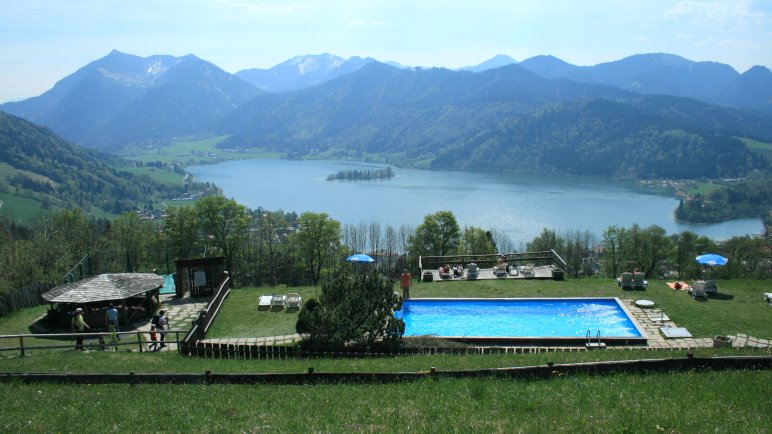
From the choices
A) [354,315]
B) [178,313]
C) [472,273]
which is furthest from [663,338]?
[178,313]

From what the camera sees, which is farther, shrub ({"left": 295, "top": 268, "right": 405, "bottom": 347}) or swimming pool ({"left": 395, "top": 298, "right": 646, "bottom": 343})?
swimming pool ({"left": 395, "top": 298, "right": 646, "bottom": 343})

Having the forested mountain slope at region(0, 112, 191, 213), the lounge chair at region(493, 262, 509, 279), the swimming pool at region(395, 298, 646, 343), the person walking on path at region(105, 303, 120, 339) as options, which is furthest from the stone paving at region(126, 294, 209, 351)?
the forested mountain slope at region(0, 112, 191, 213)

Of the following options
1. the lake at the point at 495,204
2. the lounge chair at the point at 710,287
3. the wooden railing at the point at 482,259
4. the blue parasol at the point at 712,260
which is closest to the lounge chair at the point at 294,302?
the wooden railing at the point at 482,259

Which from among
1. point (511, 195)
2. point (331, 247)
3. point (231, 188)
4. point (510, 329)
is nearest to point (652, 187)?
point (511, 195)

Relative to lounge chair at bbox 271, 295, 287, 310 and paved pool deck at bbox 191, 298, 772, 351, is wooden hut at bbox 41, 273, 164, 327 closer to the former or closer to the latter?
lounge chair at bbox 271, 295, 287, 310

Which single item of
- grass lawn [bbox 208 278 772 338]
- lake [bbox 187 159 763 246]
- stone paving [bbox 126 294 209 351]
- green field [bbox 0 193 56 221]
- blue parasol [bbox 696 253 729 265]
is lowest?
lake [bbox 187 159 763 246]

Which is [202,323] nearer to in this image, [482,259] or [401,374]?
[401,374]

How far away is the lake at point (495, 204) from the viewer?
11900cm

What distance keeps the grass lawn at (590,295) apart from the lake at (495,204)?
72.8 m

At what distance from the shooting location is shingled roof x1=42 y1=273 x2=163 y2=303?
22.2 metres

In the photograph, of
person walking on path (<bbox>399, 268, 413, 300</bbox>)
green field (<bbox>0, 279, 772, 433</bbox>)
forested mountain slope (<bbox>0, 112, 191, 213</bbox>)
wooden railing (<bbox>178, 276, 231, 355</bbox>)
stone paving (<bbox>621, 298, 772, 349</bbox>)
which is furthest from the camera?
forested mountain slope (<bbox>0, 112, 191, 213</bbox>)

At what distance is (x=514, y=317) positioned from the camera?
2458 centimetres

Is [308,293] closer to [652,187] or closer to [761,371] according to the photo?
[761,371]

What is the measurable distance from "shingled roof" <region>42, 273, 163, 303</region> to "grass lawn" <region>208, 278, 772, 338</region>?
370 centimetres
